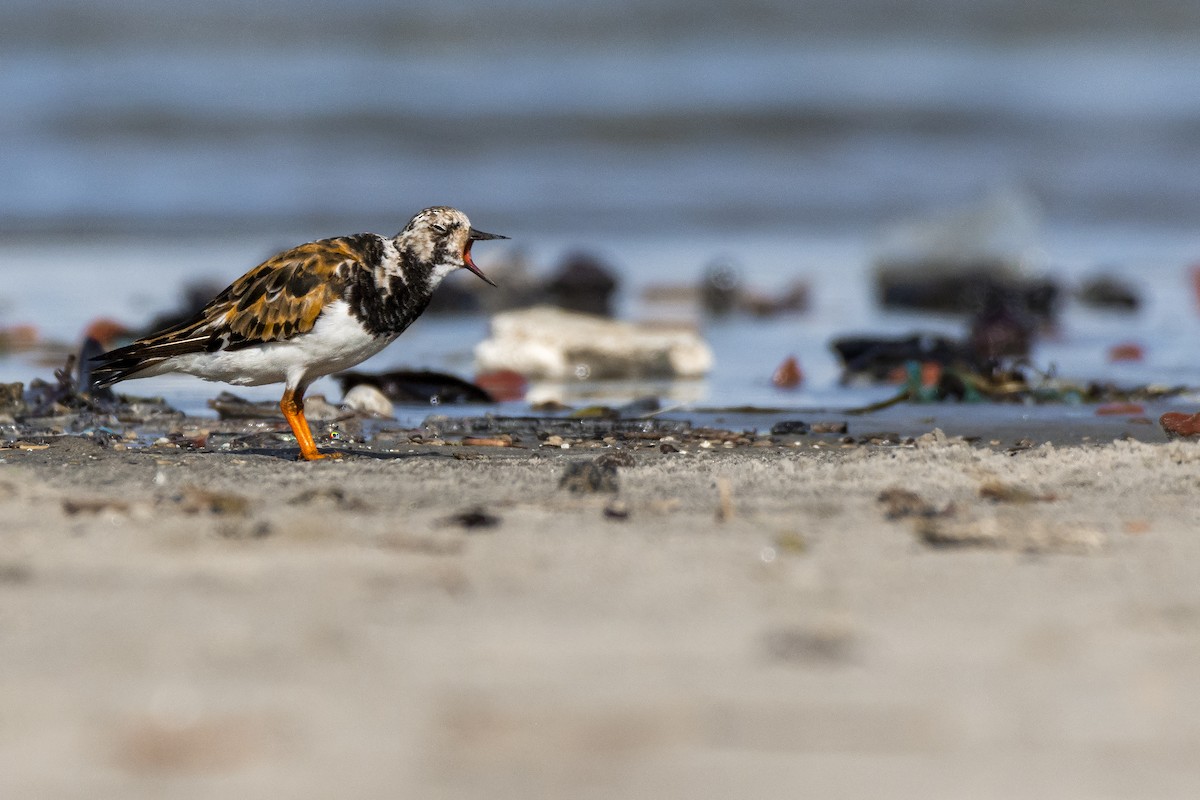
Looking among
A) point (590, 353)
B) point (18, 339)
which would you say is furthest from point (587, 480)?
point (18, 339)

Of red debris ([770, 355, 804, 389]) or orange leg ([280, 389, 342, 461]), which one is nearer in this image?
orange leg ([280, 389, 342, 461])

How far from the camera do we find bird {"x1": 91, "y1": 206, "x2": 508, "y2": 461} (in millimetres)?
5332

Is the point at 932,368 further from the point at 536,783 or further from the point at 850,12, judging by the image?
the point at 850,12

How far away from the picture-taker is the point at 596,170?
1955cm

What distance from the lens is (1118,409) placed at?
6.68 m

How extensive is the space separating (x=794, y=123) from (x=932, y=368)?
47.9ft

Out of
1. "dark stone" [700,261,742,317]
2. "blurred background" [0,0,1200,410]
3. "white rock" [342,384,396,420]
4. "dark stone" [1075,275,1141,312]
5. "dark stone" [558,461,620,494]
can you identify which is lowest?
"dark stone" [558,461,620,494]

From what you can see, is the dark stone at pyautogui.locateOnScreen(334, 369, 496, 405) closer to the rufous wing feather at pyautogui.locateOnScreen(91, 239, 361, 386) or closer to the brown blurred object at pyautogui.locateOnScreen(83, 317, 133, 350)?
the rufous wing feather at pyautogui.locateOnScreen(91, 239, 361, 386)

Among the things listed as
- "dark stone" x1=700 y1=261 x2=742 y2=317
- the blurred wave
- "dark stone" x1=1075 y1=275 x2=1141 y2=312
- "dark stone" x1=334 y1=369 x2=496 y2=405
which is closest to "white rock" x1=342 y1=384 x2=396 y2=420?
"dark stone" x1=334 y1=369 x2=496 y2=405

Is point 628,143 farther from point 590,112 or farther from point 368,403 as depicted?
point 368,403

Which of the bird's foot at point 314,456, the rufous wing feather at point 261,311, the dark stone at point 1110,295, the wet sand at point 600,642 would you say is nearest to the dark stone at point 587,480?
the wet sand at point 600,642

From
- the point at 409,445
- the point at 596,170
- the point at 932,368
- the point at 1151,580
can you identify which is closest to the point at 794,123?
the point at 596,170

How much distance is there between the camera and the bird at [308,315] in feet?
17.5

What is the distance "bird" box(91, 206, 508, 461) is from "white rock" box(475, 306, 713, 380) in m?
2.42
